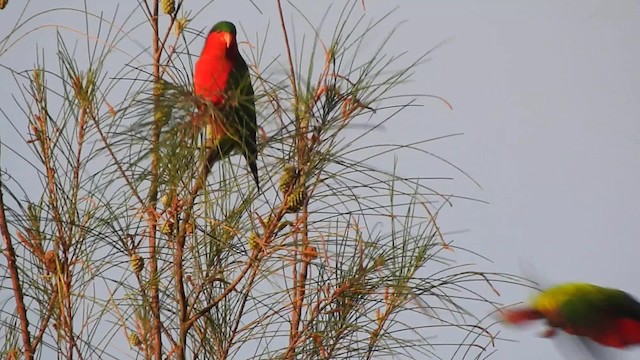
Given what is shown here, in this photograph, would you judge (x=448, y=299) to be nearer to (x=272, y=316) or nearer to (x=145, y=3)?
(x=272, y=316)

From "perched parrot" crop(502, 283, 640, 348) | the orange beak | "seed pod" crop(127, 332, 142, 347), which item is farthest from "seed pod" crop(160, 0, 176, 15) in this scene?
"perched parrot" crop(502, 283, 640, 348)

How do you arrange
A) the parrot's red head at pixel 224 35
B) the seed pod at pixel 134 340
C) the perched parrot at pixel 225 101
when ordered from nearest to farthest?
1. the perched parrot at pixel 225 101
2. the seed pod at pixel 134 340
3. the parrot's red head at pixel 224 35

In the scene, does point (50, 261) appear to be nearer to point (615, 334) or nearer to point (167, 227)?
point (167, 227)

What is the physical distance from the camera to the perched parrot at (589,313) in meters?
0.80

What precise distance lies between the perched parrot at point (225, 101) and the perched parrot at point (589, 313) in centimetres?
33

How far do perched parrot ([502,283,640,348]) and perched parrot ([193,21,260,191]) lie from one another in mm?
326

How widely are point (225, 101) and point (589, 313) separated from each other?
0.46m

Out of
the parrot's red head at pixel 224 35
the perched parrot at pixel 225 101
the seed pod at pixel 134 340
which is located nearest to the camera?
the perched parrot at pixel 225 101

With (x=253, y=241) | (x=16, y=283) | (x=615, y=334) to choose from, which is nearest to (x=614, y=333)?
(x=615, y=334)

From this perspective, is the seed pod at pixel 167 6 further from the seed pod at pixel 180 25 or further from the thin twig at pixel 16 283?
the thin twig at pixel 16 283

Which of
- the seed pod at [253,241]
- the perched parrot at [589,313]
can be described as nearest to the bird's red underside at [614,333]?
the perched parrot at [589,313]

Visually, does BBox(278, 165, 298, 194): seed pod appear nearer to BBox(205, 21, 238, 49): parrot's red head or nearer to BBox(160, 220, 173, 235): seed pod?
BBox(160, 220, 173, 235): seed pod

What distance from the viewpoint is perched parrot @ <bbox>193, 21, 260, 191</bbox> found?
53 centimetres

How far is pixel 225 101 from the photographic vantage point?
→ 54 centimetres
